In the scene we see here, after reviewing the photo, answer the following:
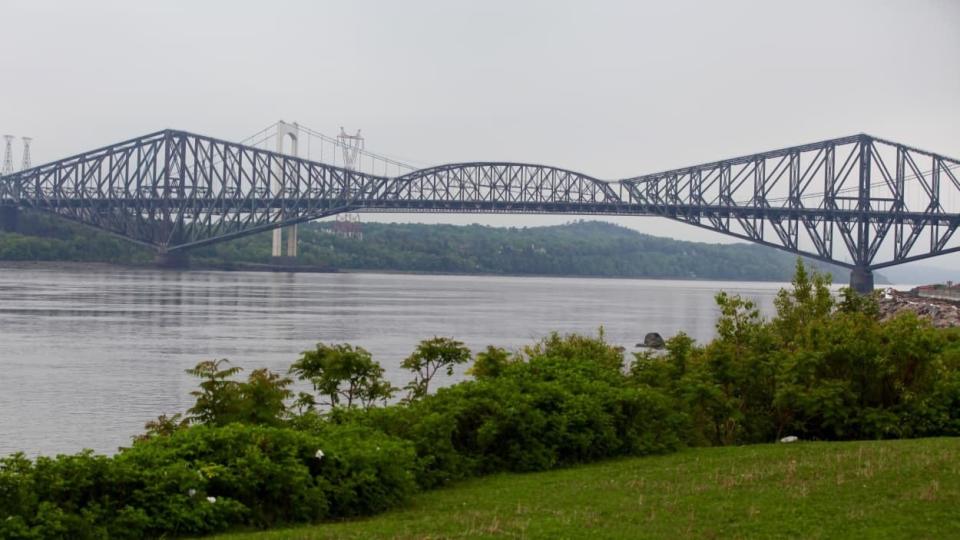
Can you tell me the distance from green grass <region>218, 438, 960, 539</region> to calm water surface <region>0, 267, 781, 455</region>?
9411mm

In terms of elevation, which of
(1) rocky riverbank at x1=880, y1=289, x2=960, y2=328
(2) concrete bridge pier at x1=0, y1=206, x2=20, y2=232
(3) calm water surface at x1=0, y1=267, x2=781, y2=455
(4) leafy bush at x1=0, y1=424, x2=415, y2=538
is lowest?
(3) calm water surface at x1=0, y1=267, x2=781, y2=455

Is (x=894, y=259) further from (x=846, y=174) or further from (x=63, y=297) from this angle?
(x=63, y=297)

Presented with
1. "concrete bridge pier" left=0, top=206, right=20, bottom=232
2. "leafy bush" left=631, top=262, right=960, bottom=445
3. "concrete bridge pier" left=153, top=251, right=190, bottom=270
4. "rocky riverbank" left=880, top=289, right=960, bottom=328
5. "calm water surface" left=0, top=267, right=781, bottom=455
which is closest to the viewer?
"leafy bush" left=631, top=262, right=960, bottom=445

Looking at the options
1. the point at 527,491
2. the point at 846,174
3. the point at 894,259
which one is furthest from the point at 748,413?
the point at 846,174

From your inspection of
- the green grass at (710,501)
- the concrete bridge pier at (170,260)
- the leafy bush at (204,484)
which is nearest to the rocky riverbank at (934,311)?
the green grass at (710,501)

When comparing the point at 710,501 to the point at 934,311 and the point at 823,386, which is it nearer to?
the point at 823,386

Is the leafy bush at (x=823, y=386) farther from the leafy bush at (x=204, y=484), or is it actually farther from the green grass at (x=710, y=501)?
the leafy bush at (x=204, y=484)

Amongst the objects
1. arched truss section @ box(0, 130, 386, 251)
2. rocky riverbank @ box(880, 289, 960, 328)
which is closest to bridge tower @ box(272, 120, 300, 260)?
arched truss section @ box(0, 130, 386, 251)

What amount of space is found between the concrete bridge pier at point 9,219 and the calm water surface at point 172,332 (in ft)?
204

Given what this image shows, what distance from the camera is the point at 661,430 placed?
1692 centimetres

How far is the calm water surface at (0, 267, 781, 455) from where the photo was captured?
2467cm

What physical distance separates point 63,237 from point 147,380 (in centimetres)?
13313

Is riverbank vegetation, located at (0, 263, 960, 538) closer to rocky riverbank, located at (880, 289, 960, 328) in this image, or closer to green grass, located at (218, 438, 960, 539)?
green grass, located at (218, 438, 960, 539)

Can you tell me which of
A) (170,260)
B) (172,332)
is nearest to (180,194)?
(170,260)
